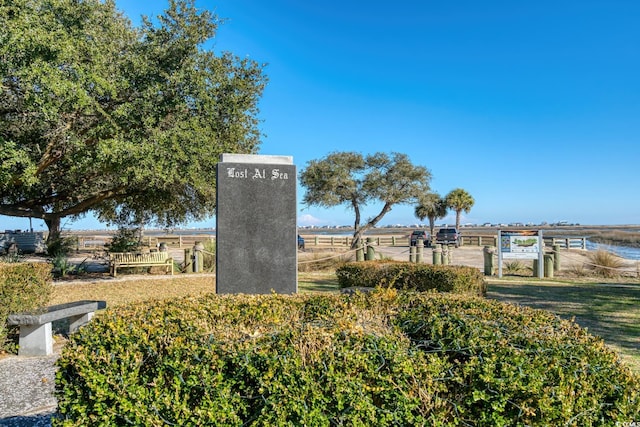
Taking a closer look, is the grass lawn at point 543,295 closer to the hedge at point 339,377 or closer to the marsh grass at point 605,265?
the marsh grass at point 605,265

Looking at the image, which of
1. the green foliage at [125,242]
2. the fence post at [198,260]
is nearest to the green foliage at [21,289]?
the fence post at [198,260]

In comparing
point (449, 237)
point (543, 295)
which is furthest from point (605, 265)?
point (449, 237)

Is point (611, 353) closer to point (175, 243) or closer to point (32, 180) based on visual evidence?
point (32, 180)

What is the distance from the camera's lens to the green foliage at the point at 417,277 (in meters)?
7.57

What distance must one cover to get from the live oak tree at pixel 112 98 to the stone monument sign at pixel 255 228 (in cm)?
520

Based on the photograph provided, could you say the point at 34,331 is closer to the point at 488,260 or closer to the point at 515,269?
the point at 488,260

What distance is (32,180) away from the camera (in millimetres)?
9578

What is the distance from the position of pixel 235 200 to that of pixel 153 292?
5887mm

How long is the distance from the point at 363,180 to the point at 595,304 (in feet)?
67.6

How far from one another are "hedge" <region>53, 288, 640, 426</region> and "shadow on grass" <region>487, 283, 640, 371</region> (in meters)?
3.32

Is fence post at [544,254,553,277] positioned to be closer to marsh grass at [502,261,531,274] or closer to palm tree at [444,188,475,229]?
marsh grass at [502,261,531,274]

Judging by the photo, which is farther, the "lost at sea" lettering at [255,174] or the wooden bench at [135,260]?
the wooden bench at [135,260]

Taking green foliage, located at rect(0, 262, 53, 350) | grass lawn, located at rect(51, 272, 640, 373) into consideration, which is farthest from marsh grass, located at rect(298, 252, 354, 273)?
green foliage, located at rect(0, 262, 53, 350)

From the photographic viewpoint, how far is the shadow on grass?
6180mm
